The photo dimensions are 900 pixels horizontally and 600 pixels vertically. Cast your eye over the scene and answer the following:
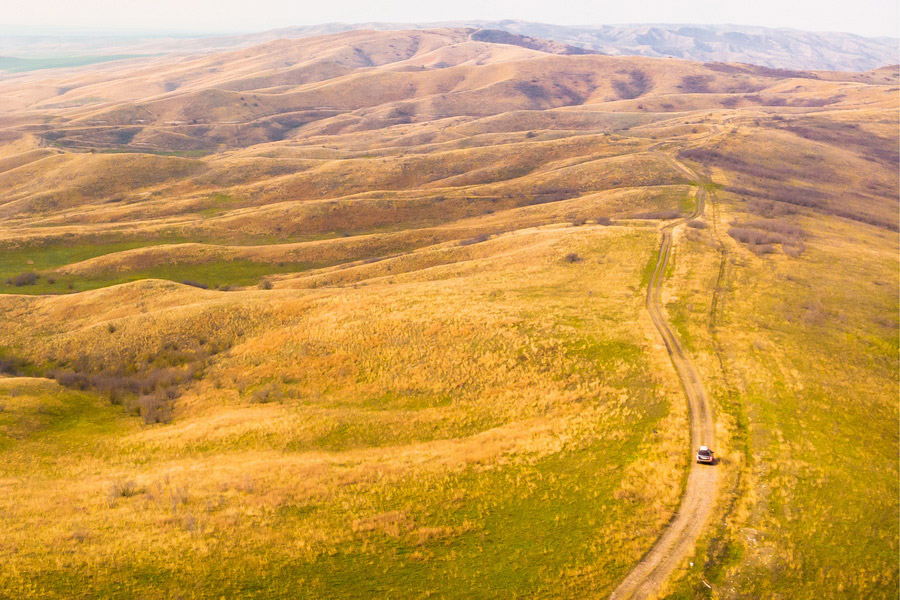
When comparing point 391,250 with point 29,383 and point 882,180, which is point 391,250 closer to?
point 29,383

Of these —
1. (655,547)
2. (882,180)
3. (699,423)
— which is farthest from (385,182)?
(882,180)

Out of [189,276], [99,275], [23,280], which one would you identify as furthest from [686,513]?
[23,280]

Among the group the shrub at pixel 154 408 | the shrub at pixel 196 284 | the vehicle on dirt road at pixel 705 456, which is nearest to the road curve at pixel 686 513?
the vehicle on dirt road at pixel 705 456

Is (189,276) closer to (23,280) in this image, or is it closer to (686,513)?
(23,280)

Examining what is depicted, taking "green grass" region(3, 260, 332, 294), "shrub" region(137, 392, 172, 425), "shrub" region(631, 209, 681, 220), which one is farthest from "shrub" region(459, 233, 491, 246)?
"shrub" region(137, 392, 172, 425)

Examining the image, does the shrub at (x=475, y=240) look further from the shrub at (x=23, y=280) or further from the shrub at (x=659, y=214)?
the shrub at (x=23, y=280)

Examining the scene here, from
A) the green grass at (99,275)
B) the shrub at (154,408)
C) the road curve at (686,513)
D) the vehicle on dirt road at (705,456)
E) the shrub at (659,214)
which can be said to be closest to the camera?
the road curve at (686,513)
